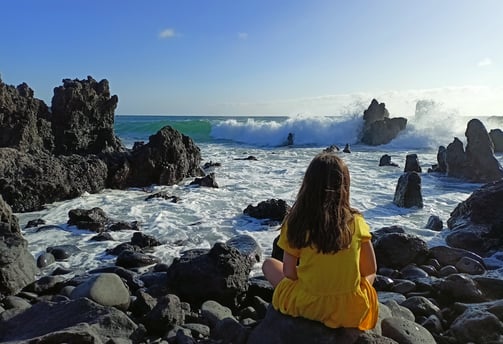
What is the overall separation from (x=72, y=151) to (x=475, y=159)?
13.4 meters

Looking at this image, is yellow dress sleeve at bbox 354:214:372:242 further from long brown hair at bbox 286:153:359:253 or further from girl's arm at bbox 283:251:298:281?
girl's arm at bbox 283:251:298:281

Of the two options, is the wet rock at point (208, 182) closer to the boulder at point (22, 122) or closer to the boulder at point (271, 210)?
the boulder at point (271, 210)

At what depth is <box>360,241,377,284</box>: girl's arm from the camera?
312cm

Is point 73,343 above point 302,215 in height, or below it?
below

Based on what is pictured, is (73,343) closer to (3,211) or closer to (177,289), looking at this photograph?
(177,289)

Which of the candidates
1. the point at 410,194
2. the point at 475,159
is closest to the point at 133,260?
the point at 410,194

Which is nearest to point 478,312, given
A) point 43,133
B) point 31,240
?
point 31,240

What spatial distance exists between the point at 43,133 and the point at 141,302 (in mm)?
11450

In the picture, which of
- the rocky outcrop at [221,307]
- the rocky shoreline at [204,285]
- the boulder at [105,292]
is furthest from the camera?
the boulder at [105,292]

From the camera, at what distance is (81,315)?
12.2ft

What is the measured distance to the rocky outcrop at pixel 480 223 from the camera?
23.6 feet

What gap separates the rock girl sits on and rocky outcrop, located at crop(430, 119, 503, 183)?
13487 mm

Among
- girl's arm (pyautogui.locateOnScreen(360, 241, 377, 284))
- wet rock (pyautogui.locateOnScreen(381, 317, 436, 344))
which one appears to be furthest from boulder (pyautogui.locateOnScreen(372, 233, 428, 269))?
girl's arm (pyautogui.locateOnScreen(360, 241, 377, 284))

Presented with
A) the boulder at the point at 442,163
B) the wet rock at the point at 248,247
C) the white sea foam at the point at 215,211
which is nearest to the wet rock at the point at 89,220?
the white sea foam at the point at 215,211
